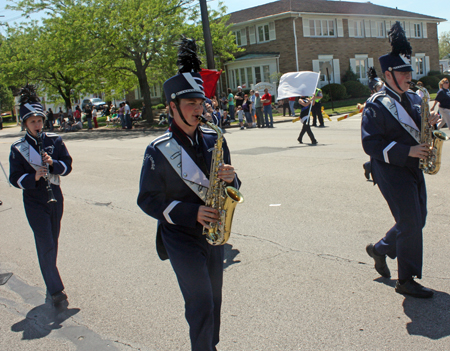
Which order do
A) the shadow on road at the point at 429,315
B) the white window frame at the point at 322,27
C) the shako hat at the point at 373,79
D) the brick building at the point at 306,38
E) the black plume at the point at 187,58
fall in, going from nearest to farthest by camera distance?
the black plume at the point at 187,58 < the shadow on road at the point at 429,315 < the shako hat at the point at 373,79 < the brick building at the point at 306,38 < the white window frame at the point at 322,27

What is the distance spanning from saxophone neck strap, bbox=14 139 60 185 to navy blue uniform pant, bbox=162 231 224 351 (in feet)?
7.10

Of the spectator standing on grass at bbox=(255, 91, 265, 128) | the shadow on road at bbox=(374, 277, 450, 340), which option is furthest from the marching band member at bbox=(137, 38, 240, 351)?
the spectator standing on grass at bbox=(255, 91, 265, 128)

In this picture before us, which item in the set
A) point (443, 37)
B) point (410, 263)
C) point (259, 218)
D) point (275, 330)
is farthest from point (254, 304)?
point (443, 37)

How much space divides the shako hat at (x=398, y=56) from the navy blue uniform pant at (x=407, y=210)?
2.76ft

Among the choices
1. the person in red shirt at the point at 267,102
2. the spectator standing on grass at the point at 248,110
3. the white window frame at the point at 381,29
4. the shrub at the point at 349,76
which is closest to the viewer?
the person in red shirt at the point at 267,102

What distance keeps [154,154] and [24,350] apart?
83.7 inches

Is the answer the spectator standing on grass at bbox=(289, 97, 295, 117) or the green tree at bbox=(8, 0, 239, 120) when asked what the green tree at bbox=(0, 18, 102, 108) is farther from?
the spectator standing on grass at bbox=(289, 97, 295, 117)

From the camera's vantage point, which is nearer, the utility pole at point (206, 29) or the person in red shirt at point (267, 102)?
the utility pole at point (206, 29)

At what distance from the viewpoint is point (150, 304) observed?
4.36m

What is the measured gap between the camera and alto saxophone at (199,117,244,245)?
279 cm

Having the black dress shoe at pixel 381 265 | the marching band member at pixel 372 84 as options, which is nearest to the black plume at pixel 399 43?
the marching band member at pixel 372 84

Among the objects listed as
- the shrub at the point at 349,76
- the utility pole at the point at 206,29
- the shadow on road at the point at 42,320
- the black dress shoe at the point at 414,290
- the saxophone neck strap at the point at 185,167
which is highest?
the utility pole at the point at 206,29

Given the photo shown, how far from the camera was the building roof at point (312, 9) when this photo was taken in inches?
1567

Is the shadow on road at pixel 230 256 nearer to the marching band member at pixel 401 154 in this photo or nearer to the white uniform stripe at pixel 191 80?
the marching band member at pixel 401 154
